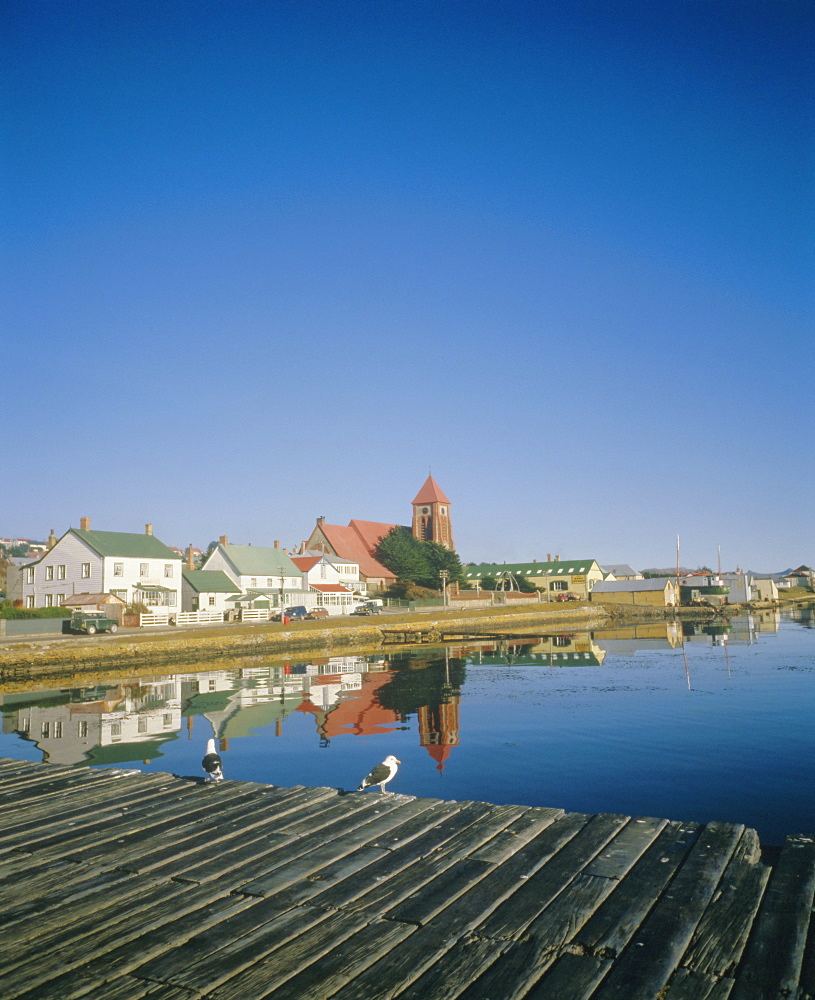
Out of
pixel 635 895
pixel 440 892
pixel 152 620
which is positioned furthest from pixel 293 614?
pixel 635 895

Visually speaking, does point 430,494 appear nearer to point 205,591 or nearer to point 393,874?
point 205,591

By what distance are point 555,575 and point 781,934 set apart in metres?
134

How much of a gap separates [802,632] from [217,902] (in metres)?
70.4

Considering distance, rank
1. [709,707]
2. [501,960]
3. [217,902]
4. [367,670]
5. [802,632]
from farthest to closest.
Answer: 1. [802,632]
2. [367,670]
3. [709,707]
4. [217,902]
5. [501,960]

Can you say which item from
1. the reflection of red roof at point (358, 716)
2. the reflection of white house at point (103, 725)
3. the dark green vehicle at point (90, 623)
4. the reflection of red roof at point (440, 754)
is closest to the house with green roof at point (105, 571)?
the dark green vehicle at point (90, 623)

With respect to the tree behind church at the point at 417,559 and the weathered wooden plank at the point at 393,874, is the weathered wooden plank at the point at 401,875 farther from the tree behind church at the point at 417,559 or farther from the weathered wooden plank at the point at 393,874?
the tree behind church at the point at 417,559

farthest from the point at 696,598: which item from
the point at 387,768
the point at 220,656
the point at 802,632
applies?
the point at 387,768

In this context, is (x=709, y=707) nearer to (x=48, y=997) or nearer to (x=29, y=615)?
(x=48, y=997)

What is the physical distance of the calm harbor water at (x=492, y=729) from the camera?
49.5 ft

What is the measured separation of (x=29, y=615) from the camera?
51.5 metres

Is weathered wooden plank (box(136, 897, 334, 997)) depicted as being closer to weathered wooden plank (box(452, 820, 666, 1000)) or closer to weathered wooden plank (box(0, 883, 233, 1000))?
weathered wooden plank (box(0, 883, 233, 1000))

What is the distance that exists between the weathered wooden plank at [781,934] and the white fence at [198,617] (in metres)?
63.6

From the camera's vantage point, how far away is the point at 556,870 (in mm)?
5812

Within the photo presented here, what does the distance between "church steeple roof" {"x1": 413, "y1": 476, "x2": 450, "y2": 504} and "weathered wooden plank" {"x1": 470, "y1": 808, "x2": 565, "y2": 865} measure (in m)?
119
